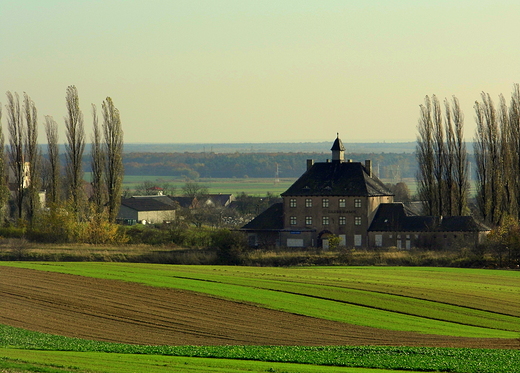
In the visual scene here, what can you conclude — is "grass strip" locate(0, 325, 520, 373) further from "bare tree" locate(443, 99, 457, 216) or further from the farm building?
the farm building

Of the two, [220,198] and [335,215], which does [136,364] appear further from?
[220,198]

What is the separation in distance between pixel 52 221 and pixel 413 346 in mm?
56916

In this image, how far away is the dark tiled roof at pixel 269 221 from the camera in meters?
85.9

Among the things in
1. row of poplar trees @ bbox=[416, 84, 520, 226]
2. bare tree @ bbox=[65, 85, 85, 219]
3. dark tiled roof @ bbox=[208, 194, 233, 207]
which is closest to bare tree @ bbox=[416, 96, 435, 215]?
row of poplar trees @ bbox=[416, 84, 520, 226]

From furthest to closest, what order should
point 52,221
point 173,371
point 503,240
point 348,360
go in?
point 52,221, point 503,240, point 348,360, point 173,371

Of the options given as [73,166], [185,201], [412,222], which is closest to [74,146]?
[73,166]

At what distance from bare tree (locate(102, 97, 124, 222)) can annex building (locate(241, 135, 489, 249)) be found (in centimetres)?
1357

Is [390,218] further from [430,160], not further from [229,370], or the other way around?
[229,370]

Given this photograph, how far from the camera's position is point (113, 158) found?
8600cm

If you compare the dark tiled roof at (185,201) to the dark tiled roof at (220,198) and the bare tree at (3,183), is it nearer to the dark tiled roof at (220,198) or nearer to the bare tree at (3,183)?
the dark tiled roof at (220,198)

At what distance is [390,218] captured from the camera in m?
83.6

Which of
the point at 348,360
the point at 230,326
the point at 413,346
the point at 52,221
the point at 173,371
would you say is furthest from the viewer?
the point at 52,221

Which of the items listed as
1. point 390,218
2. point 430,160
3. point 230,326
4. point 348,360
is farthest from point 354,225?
point 348,360

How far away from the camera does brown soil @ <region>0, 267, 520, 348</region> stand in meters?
33.0
